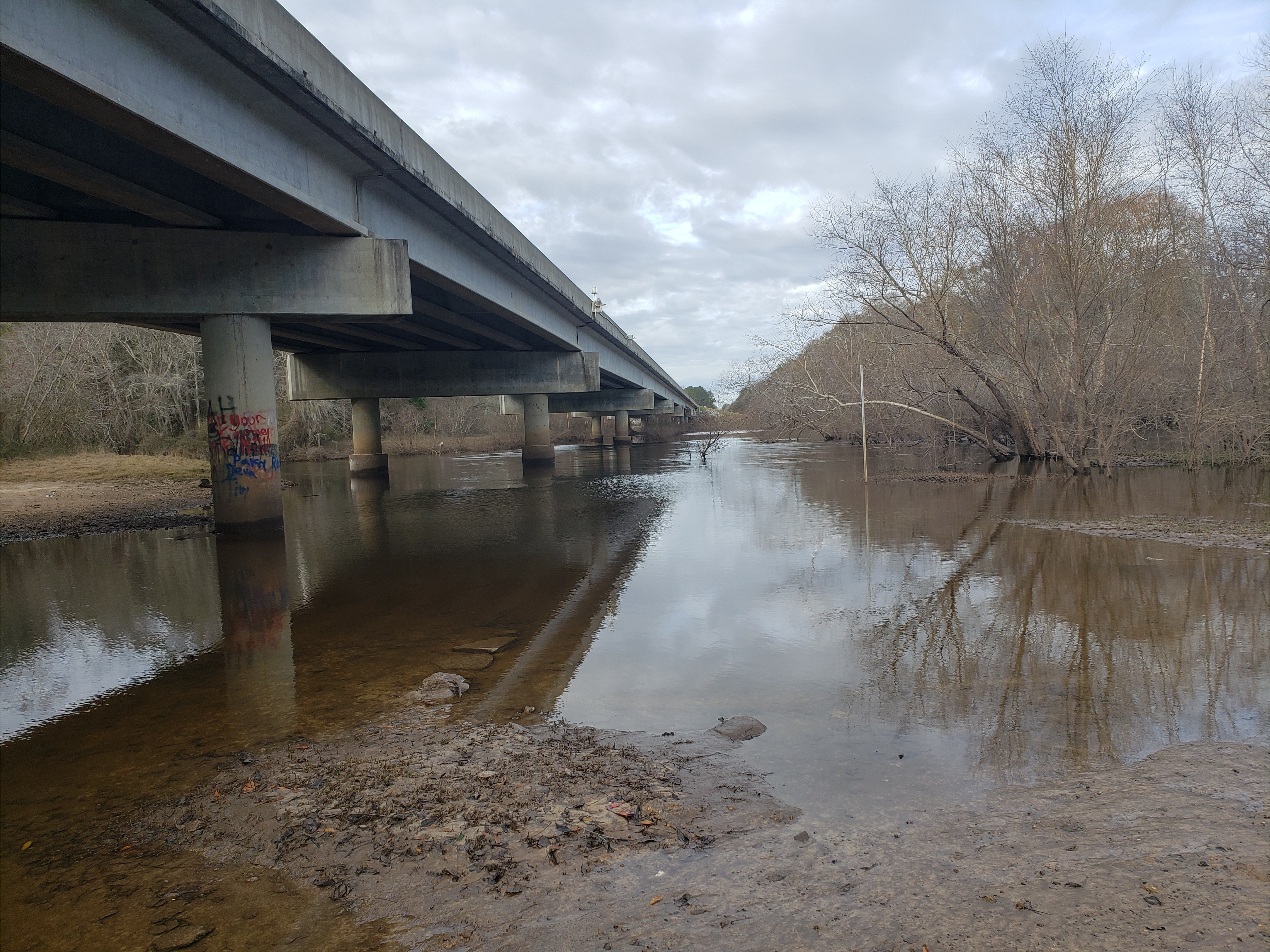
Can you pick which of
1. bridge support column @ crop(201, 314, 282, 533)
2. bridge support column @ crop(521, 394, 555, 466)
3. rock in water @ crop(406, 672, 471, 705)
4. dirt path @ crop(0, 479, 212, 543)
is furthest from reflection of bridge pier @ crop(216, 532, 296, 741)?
bridge support column @ crop(521, 394, 555, 466)

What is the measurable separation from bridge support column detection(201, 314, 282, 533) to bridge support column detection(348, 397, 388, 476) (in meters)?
18.5

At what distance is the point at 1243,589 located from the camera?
7.53 metres

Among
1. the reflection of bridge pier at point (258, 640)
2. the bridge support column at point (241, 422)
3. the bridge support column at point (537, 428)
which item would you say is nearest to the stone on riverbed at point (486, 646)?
the reflection of bridge pier at point (258, 640)

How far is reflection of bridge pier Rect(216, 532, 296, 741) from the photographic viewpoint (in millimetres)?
5270

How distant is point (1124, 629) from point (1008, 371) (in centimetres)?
2023

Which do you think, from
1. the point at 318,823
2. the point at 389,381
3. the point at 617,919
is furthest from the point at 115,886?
the point at 389,381

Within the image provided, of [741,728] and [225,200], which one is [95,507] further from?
[741,728]

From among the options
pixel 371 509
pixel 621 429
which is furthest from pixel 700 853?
pixel 621 429

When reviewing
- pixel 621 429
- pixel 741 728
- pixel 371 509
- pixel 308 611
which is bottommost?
pixel 741 728

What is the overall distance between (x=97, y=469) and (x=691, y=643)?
84.2 feet

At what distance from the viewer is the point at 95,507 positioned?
1864cm

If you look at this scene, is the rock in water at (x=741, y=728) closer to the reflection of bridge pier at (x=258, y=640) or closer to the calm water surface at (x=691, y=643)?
the calm water surface at (x=691, y=643)

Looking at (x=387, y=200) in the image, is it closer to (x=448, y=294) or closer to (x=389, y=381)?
(x=448, y=294)

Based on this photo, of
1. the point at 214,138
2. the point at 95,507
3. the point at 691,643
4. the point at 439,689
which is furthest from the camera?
the point at 95,507
